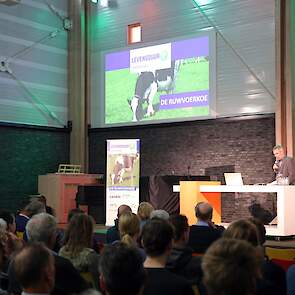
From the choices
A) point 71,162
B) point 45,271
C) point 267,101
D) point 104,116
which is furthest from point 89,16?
point 45,271

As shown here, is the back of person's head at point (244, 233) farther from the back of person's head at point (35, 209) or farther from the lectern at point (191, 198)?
the lectern at point (191, 198)

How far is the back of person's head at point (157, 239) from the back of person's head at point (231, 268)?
889mm

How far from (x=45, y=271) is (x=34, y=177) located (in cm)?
1050

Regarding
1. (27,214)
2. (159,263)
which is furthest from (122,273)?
A: (27,214)

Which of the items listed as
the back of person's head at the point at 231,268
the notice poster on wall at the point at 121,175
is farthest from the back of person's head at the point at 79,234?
the notice poster on wall at the point at 121,175

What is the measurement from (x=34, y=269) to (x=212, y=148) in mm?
8922

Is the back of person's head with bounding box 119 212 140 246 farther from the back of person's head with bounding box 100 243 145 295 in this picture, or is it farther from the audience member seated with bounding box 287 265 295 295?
the back of person's head with bounding box 100 243 145 295

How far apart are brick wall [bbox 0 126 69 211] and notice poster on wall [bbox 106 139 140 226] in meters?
2.41

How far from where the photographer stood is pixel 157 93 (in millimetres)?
11508

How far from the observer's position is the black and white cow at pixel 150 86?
1129 cm

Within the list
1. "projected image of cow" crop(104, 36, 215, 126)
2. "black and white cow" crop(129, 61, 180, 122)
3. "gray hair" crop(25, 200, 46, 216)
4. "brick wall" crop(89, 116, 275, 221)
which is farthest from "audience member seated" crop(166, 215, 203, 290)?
"black and white cow" crop(129, 61, 180, 122)

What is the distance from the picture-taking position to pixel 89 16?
1320cm

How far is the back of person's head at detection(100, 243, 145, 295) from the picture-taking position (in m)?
2.05

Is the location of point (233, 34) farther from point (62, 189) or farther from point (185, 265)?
point (185, 265)
